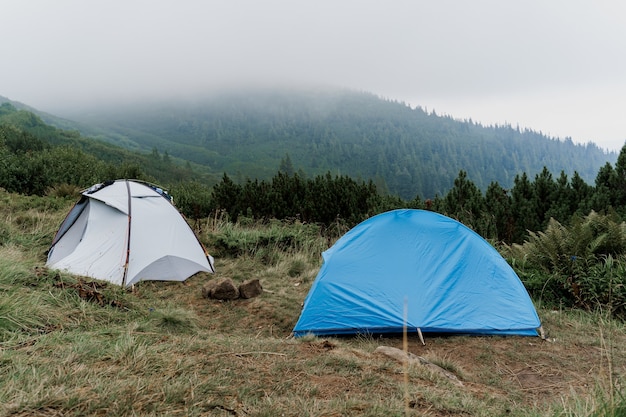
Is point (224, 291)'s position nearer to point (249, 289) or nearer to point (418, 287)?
point (249, 289)

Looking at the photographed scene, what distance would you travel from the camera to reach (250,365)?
280cm

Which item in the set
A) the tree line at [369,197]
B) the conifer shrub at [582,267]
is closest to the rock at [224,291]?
the tree line at [369,197]

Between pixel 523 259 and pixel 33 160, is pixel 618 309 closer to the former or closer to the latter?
pixel 523 259

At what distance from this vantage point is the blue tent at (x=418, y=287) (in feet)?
15.6

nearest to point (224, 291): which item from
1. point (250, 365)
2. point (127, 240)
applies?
point (127, 240)

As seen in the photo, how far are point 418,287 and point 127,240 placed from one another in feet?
17.1

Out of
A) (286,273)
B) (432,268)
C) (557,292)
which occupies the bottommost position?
(286,273)

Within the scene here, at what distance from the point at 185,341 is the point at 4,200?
440 inches

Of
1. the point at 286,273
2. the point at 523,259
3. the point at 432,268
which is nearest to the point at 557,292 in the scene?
the point at 523,259

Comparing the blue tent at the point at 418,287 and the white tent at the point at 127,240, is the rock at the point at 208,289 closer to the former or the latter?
the white tent at the point at 127,240

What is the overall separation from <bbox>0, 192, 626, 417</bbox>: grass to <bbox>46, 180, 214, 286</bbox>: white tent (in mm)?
1251

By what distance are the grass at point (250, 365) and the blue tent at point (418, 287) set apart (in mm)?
213

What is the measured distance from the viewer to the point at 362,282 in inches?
202

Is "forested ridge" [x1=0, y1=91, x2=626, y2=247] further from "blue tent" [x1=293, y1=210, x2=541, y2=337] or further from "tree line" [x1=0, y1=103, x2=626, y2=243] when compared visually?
"blue tent" [x1=293, y1=210, x2=541, y2=337]
